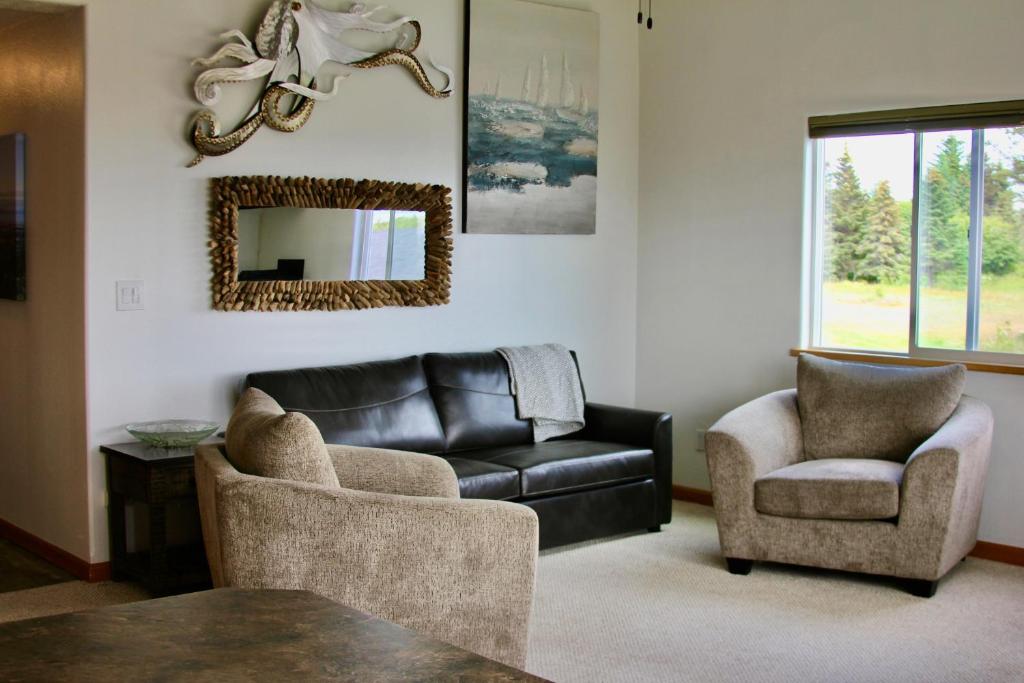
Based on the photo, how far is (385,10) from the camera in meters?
4.80

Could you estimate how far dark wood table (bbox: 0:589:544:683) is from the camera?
121 centimetres

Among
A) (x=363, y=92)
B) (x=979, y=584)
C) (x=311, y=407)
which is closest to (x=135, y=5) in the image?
(x=363, y=92)

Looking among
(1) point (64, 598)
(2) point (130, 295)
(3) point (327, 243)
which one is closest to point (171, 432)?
(2) point (130, 295)

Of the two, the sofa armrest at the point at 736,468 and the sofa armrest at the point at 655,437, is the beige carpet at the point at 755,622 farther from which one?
the sofa armrest at the point at 655,437

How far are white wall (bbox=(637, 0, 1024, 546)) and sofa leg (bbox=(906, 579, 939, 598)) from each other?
73cm

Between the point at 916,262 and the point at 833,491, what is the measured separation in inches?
51.9

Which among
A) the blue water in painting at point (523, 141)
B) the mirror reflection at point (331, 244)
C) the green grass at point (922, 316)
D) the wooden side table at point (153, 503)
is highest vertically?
the blue water in painting at point (523, 141)

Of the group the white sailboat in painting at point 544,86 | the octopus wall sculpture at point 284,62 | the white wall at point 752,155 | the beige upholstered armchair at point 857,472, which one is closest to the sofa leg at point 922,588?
the beige upholstered armchair at point 857,472

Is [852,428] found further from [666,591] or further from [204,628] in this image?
[204,628]

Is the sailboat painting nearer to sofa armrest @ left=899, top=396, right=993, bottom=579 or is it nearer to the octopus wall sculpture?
the octopus wall sculpture

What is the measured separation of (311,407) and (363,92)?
1.42 meters

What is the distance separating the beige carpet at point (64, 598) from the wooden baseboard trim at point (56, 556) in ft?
0.17

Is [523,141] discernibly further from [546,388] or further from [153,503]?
[153,503]

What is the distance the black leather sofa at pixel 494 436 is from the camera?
439 centimetres
